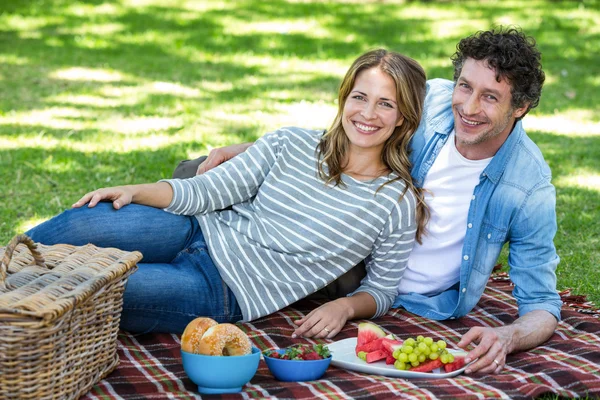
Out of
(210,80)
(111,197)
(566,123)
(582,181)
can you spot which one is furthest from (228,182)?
(210,80)

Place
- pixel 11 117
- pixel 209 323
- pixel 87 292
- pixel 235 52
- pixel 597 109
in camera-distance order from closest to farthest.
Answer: pixel 87 292, pixel 209 323, pixel 11 117, pixel 597 109, pixel 235 52

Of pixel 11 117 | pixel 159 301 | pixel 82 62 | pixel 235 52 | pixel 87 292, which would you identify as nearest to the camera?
pixel 87 292

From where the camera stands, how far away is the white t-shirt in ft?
14.3

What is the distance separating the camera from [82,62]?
10.3m

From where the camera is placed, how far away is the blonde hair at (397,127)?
4254 millimetres

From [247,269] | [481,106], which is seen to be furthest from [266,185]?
[481,106]

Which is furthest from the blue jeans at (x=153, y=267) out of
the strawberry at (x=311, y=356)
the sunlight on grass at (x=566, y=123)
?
the sunlight on grass at (x=566, y=123)

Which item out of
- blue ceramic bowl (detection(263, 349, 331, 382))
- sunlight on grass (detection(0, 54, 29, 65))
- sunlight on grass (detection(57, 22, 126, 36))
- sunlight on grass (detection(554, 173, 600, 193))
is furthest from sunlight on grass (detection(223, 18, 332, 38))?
blue ceramic bowl (detection(263, 349, 331, 382))

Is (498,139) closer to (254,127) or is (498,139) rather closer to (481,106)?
(481,106)

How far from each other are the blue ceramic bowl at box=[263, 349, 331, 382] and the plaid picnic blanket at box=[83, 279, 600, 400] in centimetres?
4

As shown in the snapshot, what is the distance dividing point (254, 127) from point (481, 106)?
4.08 m

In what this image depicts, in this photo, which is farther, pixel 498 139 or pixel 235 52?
pixel 235 52

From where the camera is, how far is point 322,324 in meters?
4.16

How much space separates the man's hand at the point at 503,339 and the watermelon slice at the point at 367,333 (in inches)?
14.4
